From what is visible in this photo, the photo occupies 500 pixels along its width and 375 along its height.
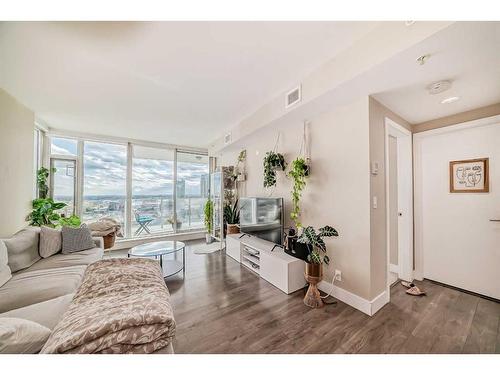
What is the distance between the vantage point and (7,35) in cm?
142

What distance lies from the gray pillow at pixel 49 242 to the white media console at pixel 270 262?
236 centimetres

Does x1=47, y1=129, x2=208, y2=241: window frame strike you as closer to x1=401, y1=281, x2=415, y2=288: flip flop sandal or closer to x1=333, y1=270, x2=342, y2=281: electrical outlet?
x1=333, y1=270, x2=342, y2=281: electrical outlet

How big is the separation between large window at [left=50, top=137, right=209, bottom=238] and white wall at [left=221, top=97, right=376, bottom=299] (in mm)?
3332

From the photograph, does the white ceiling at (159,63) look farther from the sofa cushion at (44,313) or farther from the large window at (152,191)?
the sofa cushion at (44,313)

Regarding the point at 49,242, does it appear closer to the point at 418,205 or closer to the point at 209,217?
the point at 209,217

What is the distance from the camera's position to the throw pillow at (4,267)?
162 centimetres

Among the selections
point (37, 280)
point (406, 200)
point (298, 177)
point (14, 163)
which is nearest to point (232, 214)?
point (298, 177)

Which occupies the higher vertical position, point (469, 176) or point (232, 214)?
point (469, 176)

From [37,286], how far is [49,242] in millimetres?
946

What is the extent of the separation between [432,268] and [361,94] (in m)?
2.46

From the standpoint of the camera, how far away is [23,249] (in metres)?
1.96

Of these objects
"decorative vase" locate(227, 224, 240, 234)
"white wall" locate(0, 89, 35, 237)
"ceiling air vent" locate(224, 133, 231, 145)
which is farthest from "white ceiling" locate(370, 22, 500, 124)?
"white wall" locate(0, 89, 35, 237)
